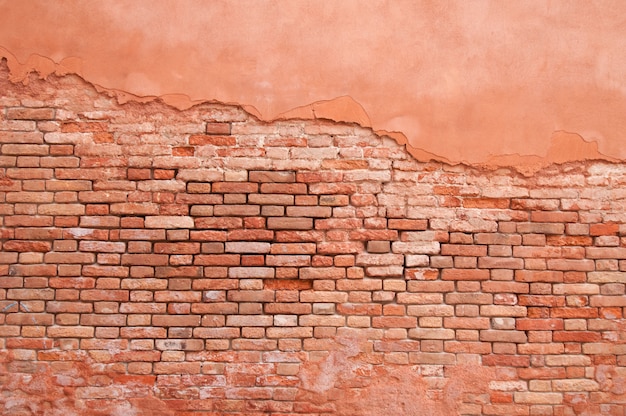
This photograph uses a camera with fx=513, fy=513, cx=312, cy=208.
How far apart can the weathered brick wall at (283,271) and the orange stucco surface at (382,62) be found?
14cm

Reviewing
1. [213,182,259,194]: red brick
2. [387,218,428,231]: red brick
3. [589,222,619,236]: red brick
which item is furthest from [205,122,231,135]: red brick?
[589,222,619,236]: red brick

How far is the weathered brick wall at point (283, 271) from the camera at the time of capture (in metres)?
3.18

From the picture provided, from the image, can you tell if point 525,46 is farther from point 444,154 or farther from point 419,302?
point 419,302

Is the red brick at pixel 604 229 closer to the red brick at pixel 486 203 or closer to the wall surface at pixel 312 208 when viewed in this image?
the wall surface at pixel 312 208

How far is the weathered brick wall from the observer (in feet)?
10.4

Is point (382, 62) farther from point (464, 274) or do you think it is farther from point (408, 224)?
point (464, 274)

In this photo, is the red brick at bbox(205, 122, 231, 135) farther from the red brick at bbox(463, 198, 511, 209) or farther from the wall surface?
the red brick at bbox(463, 198, 511, 209)

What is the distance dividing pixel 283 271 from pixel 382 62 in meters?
1.50

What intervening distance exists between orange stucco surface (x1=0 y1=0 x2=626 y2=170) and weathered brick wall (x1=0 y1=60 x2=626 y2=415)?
0.46 feet

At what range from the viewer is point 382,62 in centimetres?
334

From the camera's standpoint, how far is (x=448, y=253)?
10.7 ft

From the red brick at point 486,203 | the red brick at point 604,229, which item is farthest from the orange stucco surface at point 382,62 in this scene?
the red brick at point 604,229

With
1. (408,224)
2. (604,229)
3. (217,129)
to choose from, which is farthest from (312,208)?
(604,229)

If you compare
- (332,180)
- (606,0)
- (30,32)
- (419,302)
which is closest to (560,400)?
(419,302)
